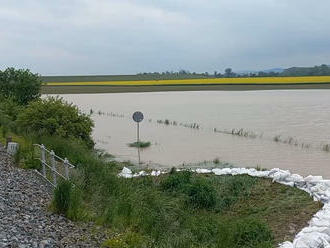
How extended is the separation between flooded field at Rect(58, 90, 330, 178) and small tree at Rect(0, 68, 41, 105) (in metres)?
4.92

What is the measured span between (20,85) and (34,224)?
25525 mm

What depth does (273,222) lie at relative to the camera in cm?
1067

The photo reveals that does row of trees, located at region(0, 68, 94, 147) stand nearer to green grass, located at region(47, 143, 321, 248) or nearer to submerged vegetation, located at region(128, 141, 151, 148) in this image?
submerged vegetation, located at region(128, 141, 151, 148)

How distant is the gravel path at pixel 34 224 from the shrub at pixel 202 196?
3.92m

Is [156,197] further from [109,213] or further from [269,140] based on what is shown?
[269,140]

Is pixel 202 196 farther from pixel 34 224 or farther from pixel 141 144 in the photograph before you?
pixel 141 144

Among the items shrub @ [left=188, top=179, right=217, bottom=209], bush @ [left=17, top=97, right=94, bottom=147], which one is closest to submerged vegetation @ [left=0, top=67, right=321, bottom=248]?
shrub @ [left=188, top=179, right=217, bottom=209]

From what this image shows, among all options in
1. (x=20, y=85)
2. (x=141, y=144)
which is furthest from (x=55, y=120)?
(x=20, y=85)

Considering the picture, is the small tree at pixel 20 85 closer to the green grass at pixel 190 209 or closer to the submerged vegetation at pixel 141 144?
the submerged vegetation at pixel 141 144

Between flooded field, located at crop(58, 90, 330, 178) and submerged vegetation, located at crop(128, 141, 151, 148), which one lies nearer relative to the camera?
flooded field, located at crop(58, 90, 330, 178)

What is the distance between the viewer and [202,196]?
39.5 ft

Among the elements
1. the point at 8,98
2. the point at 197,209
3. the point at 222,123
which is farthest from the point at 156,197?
the point at 222,123

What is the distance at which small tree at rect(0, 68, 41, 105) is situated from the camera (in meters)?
31.1

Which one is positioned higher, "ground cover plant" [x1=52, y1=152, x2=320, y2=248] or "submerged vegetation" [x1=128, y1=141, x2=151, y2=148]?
"ground cover plant" [x1=52, y1=152, x2=320, y2=248]
